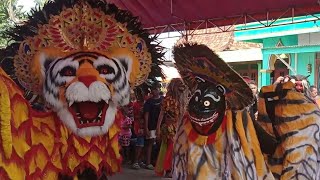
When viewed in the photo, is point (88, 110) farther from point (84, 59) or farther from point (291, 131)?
point (291, 131)

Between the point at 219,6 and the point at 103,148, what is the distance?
12.5 ft

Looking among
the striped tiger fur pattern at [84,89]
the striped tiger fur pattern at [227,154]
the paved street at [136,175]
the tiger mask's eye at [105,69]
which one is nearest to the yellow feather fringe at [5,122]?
the striped tiger fur pattern at [84,89]

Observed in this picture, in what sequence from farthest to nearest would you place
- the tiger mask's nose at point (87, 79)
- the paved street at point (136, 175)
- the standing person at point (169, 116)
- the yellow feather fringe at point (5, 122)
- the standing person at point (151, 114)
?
the standing person at point (151, 114) < the paved street at point (136, 175) < the standing person at point (169, 116) < the tiger mask's nose at point (87, 79) < the yellow feather fringe at point (5, 122)

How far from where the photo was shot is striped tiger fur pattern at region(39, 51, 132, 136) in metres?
3.17

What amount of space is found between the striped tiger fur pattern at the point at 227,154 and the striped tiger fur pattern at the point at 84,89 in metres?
0.57

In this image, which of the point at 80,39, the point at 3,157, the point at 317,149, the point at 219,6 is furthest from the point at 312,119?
the point at 219,6

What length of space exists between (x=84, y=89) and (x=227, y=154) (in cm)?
104

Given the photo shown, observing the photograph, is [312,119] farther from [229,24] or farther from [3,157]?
[229,24]

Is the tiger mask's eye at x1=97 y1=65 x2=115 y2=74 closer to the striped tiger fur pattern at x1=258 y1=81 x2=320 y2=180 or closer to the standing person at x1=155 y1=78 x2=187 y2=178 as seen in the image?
the striped tiger fur pattern at x1=258 y1=81 x2=320 y2=180

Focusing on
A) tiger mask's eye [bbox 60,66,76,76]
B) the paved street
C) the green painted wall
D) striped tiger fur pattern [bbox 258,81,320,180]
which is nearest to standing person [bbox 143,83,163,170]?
the paved street

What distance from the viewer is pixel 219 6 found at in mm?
6668

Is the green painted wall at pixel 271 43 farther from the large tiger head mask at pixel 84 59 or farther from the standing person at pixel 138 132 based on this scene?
the large tiger head mask at pixel 84 59

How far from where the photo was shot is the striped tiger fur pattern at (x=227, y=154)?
128 inches

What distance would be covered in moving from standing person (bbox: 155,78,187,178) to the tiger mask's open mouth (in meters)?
2.91
